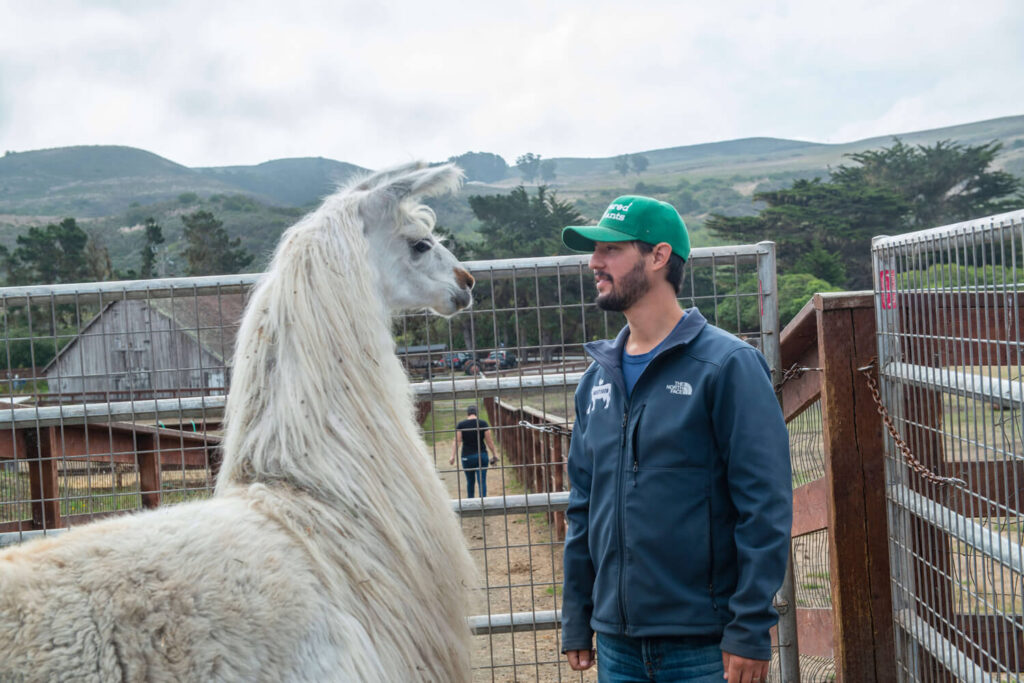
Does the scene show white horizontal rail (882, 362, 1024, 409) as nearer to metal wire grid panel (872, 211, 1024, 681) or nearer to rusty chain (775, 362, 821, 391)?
metal wire grid panel (872, 211, 1024, 681)

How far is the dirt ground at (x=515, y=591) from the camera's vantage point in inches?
141

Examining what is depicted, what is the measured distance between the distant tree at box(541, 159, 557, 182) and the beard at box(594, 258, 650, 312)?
613 ft

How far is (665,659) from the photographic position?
2242mm

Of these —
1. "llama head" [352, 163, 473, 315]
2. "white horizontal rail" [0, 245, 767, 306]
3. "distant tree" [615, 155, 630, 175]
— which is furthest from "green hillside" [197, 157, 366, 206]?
"llama head" [352, 163, 473, 315]

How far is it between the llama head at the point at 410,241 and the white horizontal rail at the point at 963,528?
6.35 feet

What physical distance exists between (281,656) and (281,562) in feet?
0.78

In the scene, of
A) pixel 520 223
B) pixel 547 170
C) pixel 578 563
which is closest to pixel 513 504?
pixel 578 563

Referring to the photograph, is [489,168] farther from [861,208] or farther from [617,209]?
[617,209]

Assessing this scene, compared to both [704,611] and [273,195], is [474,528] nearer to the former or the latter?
[704,611]

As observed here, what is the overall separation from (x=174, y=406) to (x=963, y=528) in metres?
3.24

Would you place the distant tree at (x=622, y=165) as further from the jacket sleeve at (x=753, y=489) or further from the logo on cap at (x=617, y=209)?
the jacket sleeve at (x=753, y=489)

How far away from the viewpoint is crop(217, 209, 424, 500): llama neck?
251 centimetres

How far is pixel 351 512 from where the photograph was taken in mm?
2469

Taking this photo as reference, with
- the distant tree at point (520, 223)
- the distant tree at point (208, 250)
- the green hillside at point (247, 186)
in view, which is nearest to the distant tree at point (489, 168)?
the green hillside at point (247, 186)
